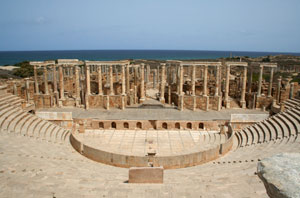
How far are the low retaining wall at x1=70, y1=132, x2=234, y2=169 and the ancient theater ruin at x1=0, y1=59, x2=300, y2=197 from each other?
6 cm

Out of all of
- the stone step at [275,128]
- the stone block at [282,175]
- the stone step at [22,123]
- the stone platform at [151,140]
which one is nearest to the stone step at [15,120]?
the stone step at [22,123]

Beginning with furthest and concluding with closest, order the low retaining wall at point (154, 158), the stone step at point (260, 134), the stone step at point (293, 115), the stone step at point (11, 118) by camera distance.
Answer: the stone step at point (293, 115), the stone step at point (260, 134), the stone step at point (11, 118), the low retaining wall at point (154, 158)

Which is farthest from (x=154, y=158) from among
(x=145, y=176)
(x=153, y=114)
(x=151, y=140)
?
(x=153, y=114)

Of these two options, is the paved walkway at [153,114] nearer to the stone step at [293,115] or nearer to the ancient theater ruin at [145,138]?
the ancient theater ruin at [145,138]

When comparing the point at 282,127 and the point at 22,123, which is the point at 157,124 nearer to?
the point at 282,127

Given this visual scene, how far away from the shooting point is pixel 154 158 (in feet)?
43.9

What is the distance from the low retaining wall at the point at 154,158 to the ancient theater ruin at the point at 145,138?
59 millimetres

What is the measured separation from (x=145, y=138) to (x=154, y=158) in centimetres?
496

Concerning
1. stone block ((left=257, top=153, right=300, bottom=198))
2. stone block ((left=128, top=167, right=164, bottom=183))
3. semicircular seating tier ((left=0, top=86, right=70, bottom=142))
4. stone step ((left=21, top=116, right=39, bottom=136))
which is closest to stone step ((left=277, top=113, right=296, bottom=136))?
stone block ((left=128, top=167, right=164, bottom=183))

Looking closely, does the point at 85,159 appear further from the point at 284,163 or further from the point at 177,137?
the point at 284,163

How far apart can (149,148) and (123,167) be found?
9.21ft

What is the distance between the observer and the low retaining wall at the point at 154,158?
13461mm

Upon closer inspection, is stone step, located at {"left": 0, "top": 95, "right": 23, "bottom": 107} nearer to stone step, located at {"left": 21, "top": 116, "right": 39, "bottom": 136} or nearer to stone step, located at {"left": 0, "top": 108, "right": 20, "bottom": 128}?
stone step, located at {"left": 0, "top": 108, "right": 20, "bottom": 128}

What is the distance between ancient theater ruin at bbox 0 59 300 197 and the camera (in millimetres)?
9602
